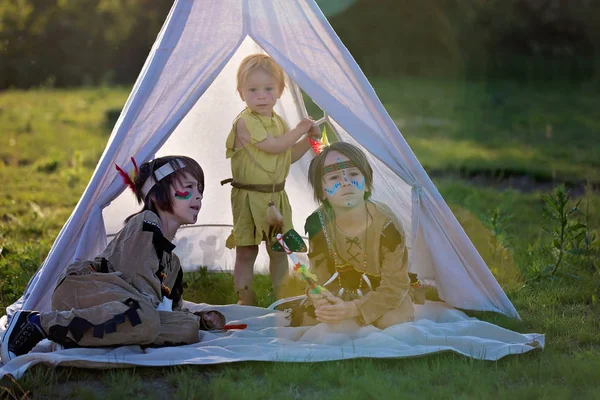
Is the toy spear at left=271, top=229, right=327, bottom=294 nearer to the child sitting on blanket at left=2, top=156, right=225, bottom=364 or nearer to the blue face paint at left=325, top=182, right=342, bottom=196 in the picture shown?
the blue face paint at left=325, top=182, right=342, bottom=196

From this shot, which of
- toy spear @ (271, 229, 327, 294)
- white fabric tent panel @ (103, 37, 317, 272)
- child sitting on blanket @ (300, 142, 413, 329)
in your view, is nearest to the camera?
toy spear @ (271, 229, 327, 294)

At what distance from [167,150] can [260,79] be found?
88cm

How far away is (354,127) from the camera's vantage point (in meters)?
4.22

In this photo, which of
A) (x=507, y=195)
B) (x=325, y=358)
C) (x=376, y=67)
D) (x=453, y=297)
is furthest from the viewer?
(x=376, y=67)

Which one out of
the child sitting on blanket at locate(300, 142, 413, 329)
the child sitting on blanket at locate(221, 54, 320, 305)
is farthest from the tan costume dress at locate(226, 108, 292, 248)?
the child sitting on blanket at locate(300, 142, 413, 329)

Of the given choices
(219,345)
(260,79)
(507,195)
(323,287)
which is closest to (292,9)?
(260,79)

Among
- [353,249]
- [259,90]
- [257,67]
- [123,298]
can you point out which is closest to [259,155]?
[259,90]

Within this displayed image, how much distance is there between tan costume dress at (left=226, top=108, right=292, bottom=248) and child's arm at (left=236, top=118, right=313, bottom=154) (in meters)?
0.03

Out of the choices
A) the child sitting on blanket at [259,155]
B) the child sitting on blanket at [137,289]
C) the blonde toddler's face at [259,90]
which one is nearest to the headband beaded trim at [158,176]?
the child sitting on blanket at [137,289]

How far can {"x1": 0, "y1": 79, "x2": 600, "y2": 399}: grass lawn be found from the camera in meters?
3.51

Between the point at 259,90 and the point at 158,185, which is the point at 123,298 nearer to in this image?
the point at 158,185

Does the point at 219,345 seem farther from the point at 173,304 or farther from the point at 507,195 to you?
the point at 507,195

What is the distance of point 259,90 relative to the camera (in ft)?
15.4

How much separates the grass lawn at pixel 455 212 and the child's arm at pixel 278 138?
3.02 feet
